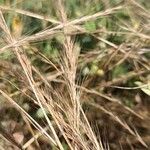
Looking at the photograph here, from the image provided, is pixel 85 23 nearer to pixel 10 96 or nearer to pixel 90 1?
pixel 90 1

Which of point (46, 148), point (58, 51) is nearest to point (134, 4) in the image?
point (58, 51)

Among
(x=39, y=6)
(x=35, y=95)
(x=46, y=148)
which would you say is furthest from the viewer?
(x=39, y=6)

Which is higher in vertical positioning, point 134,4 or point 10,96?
point 134,4

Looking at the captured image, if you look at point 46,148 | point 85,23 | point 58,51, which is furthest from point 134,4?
point 46,148

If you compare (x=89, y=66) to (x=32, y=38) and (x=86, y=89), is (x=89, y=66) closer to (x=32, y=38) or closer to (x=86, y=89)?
(x=86, y=89)

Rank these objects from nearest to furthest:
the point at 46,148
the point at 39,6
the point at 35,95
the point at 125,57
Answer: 1. the point at 35,95
2. the point at 46,148
3. the point at 125,57
4. the point at 39,6

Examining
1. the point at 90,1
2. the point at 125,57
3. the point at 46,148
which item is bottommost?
the point at 46,148

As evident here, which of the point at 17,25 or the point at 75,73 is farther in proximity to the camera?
the point at 17,25

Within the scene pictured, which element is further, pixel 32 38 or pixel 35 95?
pixel 32 38

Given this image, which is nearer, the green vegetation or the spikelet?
the green vegetation

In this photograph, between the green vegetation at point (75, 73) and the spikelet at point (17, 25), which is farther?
the spikelet at point (17, 25)
